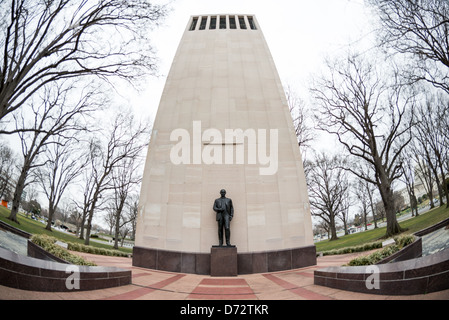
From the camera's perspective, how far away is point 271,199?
10.4 meters

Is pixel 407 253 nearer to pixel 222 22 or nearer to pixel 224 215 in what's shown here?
pixel 224 215

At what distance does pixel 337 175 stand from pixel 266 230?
2534 centimetres

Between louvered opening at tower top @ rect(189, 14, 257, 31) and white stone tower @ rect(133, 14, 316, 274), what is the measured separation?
7.81 feet

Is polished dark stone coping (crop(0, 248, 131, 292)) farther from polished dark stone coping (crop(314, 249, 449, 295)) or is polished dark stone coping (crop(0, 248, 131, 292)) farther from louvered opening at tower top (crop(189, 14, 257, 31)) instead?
louvered opening at tower top (crop(189, 14, 257, 31))

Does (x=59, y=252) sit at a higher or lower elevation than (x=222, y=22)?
lower

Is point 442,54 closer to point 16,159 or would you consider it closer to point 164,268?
point 164,268

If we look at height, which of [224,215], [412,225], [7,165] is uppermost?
[7,165]

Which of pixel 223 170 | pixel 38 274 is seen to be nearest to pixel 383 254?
pixel 223 170

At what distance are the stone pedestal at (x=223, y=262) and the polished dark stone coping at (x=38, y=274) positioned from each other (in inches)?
167

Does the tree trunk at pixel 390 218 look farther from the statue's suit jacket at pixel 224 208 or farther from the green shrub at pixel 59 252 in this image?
the green shrub at pixel 59 252

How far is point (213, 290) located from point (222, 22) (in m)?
15.2

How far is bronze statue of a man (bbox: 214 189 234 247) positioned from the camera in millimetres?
9086

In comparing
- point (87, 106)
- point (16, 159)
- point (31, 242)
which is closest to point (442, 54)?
point (87, 106)

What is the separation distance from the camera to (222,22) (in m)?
14.5
